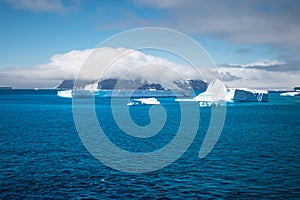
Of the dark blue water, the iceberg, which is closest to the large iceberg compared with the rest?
the iceberg

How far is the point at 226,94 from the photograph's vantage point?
396ft

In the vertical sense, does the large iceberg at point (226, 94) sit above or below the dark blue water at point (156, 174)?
above

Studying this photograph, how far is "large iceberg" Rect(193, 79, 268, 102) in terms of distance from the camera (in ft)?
376

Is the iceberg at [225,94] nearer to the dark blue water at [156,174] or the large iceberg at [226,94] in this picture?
the large iceberg at [226,94]

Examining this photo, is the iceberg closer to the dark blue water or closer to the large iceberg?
the large iceberg

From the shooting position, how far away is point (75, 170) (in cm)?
A: 2772

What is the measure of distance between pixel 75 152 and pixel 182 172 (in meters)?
14.1

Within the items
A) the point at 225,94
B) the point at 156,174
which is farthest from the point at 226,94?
the point at 156,174

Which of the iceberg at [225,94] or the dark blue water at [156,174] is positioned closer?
the dark blue water at [156,174]

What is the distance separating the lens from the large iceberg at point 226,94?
115 m

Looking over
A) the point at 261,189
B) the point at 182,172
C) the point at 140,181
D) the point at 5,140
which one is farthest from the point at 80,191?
the point at 5,140

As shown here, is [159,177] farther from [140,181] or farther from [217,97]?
[217,97]

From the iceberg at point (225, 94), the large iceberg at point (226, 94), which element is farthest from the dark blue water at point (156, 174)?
the large iceberg at point (226, 94)

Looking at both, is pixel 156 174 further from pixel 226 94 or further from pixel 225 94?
pixel 226 94
